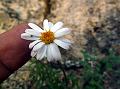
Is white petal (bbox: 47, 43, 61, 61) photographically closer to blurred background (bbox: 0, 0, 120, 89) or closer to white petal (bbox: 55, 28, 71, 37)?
white petal (bbox: 55, 28, 71, 37)

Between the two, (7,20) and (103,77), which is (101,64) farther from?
(7,20)

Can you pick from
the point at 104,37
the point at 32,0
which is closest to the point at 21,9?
the point at 32,0

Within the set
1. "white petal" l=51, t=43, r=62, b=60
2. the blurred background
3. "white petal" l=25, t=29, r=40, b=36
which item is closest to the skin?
"white petal" l=25, t=29, r=40, b=36

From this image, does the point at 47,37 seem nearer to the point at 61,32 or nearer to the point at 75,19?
the point at 61,32

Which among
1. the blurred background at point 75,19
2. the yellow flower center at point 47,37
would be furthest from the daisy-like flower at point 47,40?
the blurred background at point 75,19

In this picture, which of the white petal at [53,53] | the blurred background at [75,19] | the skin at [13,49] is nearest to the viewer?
the white petal at [53,53]

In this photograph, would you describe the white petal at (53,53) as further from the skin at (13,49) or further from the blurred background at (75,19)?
the blurred background at (75,19)
